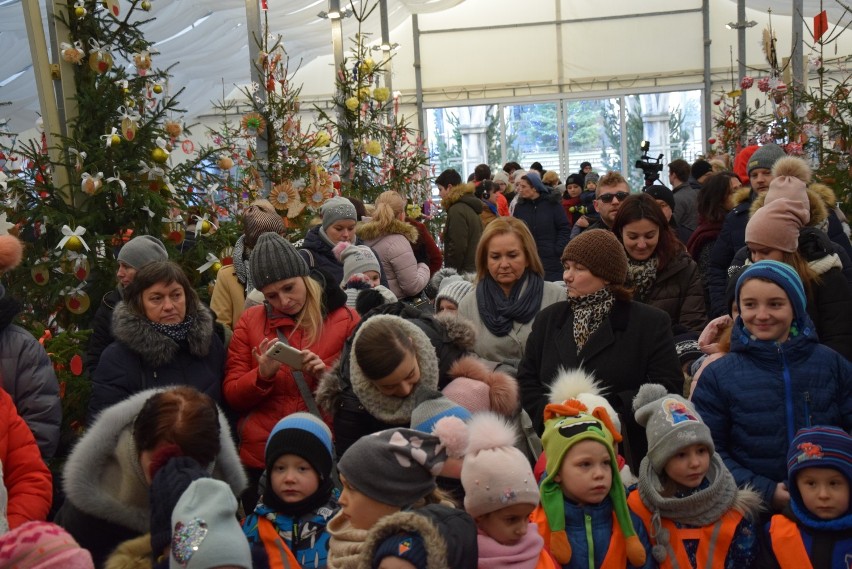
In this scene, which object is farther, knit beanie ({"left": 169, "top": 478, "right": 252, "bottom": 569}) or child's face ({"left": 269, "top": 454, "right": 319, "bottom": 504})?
child's face ({"left": 269, "top": 454, "right": 319, "bottom": 504})

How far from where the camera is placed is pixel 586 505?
11.1 ft

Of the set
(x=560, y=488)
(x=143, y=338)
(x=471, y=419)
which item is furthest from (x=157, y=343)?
(x=560, y=488)

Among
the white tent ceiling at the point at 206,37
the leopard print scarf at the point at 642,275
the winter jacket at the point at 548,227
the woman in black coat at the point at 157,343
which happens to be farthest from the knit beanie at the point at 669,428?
the white tent ceiling at the point at 206,37

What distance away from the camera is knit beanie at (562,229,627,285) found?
4.21 m

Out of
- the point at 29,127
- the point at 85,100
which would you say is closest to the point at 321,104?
the point at 29,127

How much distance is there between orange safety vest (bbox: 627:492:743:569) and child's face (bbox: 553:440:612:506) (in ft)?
0.88

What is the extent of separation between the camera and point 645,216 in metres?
5.11

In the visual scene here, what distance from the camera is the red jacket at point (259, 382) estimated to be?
4.20m

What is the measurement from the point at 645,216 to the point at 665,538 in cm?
206

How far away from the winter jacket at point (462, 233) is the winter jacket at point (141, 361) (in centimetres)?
605

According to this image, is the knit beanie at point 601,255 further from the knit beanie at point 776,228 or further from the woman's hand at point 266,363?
the woman's hand at point 266,363

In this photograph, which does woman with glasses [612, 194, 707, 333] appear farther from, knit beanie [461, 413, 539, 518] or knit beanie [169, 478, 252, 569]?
knit beanie [169, 478, 252, 569]

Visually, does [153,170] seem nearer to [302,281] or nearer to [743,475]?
[302,281]

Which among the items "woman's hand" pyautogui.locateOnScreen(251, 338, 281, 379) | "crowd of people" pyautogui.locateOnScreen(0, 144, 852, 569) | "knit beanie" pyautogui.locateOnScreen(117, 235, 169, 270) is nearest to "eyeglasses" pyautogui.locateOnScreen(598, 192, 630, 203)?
"crowd of people" pyautogui.locateOnScreen(0, 144, 852, 569)
